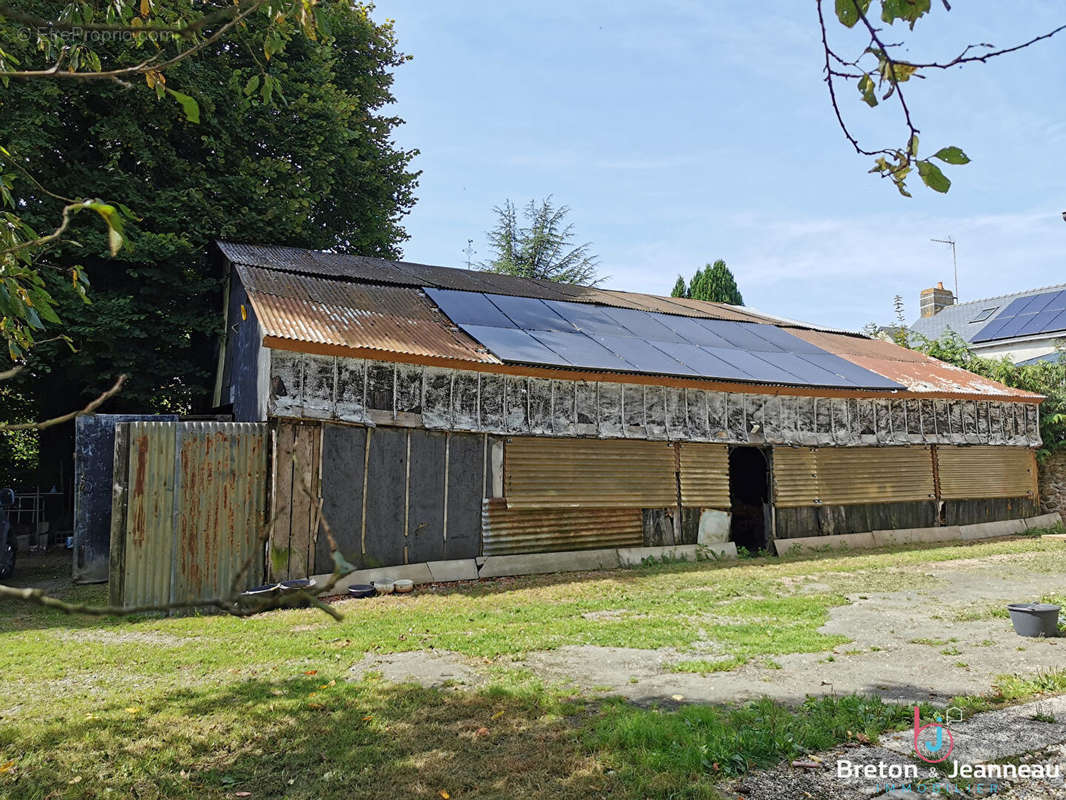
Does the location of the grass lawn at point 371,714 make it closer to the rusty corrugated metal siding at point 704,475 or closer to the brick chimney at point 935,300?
the rusty corrugated metal siding at point 704,475

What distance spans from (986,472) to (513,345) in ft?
46.3

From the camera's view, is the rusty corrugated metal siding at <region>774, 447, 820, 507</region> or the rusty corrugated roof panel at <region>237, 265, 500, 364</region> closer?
the rusty corrugated roof panel at <region>237, 265, 500, 364</region>

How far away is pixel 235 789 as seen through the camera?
4113 millimetres

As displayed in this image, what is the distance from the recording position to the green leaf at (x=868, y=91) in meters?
3.17

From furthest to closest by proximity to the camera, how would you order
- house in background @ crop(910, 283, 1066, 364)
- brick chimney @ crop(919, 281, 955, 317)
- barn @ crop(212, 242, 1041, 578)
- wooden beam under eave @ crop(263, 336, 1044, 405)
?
brick chimney @ crop(919, 281, 955, 317), house in background @ crop(910, 283, 1066, 364), barn @ crop(212, 242, 1041, 578), wooden beam under eave @ crop(263, 336, 1044, 405)

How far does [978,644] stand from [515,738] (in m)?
5.10

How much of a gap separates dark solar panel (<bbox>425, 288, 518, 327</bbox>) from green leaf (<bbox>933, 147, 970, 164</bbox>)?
38.7 feet

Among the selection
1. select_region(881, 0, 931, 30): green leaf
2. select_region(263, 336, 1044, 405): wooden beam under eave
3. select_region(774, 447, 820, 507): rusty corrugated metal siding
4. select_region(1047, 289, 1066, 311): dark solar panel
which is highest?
select_region(1047, 289, 1066, 311): dark solar panel

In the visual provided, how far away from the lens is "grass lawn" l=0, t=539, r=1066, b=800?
415cm

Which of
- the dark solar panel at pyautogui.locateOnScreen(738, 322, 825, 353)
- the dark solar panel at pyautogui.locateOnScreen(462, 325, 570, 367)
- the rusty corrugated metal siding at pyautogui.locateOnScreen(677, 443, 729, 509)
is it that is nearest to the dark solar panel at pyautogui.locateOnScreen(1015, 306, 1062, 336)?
the dark solar panel at pyautogui.locateOnScreen(738, 322, 825, 353)

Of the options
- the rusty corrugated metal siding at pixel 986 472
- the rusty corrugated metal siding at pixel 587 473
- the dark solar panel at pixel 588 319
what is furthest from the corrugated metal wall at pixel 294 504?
the rusty corrugated metal siding at pixel 986 472

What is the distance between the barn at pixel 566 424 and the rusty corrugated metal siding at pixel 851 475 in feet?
0.16

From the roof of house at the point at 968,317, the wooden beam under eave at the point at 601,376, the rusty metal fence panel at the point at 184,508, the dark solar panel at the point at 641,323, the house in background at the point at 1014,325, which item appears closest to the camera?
the rusty metal fence panel at the point at 184,508

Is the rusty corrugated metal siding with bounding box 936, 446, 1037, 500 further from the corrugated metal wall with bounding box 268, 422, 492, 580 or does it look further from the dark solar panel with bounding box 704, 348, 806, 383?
the corrugated metal wall with bounding box 268, 422, 492, 580
